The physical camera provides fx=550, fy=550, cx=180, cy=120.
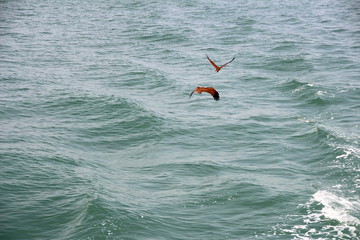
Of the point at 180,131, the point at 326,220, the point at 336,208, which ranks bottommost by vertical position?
the point at 180,131

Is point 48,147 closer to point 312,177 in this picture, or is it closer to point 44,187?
point 44,187

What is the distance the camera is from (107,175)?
30797 millimetres

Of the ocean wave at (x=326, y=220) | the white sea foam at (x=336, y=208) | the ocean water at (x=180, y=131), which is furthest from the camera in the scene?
the ocean water at (x=180, y=131)

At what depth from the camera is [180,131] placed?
122 ft

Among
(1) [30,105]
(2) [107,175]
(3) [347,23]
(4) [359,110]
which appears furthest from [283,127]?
(3) [347,23]

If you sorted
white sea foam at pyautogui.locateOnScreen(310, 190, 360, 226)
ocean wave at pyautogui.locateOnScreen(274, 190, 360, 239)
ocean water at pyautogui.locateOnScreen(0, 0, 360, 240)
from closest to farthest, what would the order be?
ocean wave at pyautogui.locateOnScreen(274, 190, 360, 239), white sea foam at pyautogui.locateOnScreen(310, 190, 360, 226), ocean water at pyautogui.locateOnScreen(0, 0, 360, 240)

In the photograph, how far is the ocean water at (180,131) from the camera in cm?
2641

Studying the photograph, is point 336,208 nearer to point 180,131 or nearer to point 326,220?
point 326,220

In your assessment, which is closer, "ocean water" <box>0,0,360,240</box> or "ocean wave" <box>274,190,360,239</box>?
"ocean wave" <box>274,190,360,239</box>

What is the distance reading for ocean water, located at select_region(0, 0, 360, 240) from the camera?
1040 inches

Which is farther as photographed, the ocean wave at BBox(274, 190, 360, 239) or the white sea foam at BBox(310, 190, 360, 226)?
the white sea foam at BBox(310, 190, 360, 226)

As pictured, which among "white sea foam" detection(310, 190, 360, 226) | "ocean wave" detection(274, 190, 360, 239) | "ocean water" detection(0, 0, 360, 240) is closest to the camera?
"ocean wave" detection(274, 190, 360, 239)

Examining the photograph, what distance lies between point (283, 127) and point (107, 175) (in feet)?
43.6

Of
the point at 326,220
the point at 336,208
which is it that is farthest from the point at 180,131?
the point at 326,220
